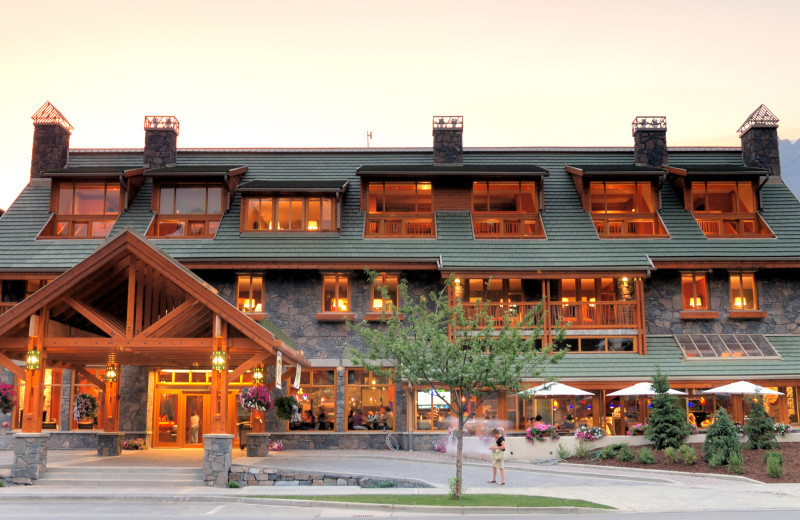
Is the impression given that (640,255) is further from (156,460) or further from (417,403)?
(156,460)

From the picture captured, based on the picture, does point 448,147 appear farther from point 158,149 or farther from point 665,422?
point 665,422

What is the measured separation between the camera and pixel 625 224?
3158 centimetres

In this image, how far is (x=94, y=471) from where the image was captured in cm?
2020

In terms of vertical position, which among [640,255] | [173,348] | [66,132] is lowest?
[173,348]

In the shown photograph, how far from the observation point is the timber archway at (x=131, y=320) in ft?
62.1

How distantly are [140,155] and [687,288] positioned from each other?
2307 cm

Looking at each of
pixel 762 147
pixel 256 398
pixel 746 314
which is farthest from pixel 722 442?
pixel 762 147

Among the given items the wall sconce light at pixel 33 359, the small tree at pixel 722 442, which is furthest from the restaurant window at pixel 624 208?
the wall sconce light at pixel 33 359

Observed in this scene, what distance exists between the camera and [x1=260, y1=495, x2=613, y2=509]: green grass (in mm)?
16047

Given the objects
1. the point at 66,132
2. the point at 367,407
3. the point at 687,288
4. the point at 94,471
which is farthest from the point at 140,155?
the point at 687,288

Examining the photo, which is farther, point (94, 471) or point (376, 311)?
point (376, 311)

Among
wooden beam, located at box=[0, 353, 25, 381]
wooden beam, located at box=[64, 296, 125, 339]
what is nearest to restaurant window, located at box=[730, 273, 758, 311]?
wooden beam, located at box=[64, 296, 125, 339]

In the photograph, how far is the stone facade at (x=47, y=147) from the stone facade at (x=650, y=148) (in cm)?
2431

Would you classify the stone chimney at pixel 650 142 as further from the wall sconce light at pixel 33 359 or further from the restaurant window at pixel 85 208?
the wall sconce light at pixel 33 359
